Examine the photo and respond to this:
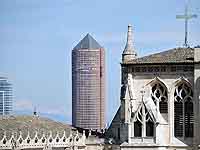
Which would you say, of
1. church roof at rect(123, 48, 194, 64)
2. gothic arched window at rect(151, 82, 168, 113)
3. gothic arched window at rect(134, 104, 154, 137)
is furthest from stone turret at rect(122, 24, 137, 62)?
gothic arched window at rect(134, 104, 154, 137)

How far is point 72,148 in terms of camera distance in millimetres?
84688

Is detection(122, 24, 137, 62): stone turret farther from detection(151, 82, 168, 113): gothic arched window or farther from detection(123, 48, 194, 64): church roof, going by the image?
detection(151, 82, 168, 113): gothic arched window

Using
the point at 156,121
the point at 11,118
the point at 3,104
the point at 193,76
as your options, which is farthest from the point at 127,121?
the point at 3,104

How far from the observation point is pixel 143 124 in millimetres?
78062

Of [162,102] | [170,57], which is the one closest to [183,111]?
[162,102]

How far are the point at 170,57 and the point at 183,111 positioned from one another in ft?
18.5

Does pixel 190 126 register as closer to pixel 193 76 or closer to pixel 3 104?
pixel 193 76

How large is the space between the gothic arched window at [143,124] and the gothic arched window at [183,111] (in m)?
3.24

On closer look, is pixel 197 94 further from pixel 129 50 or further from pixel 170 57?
pixel 129 50

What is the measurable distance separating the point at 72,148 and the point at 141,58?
39.1 feet

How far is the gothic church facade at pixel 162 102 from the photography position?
Answer: 78.1m

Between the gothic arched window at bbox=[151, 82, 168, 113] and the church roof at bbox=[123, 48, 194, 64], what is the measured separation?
2443 millimetres

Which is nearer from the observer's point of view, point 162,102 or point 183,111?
point 183,111

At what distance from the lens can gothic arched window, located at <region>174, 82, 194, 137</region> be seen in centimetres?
7956
